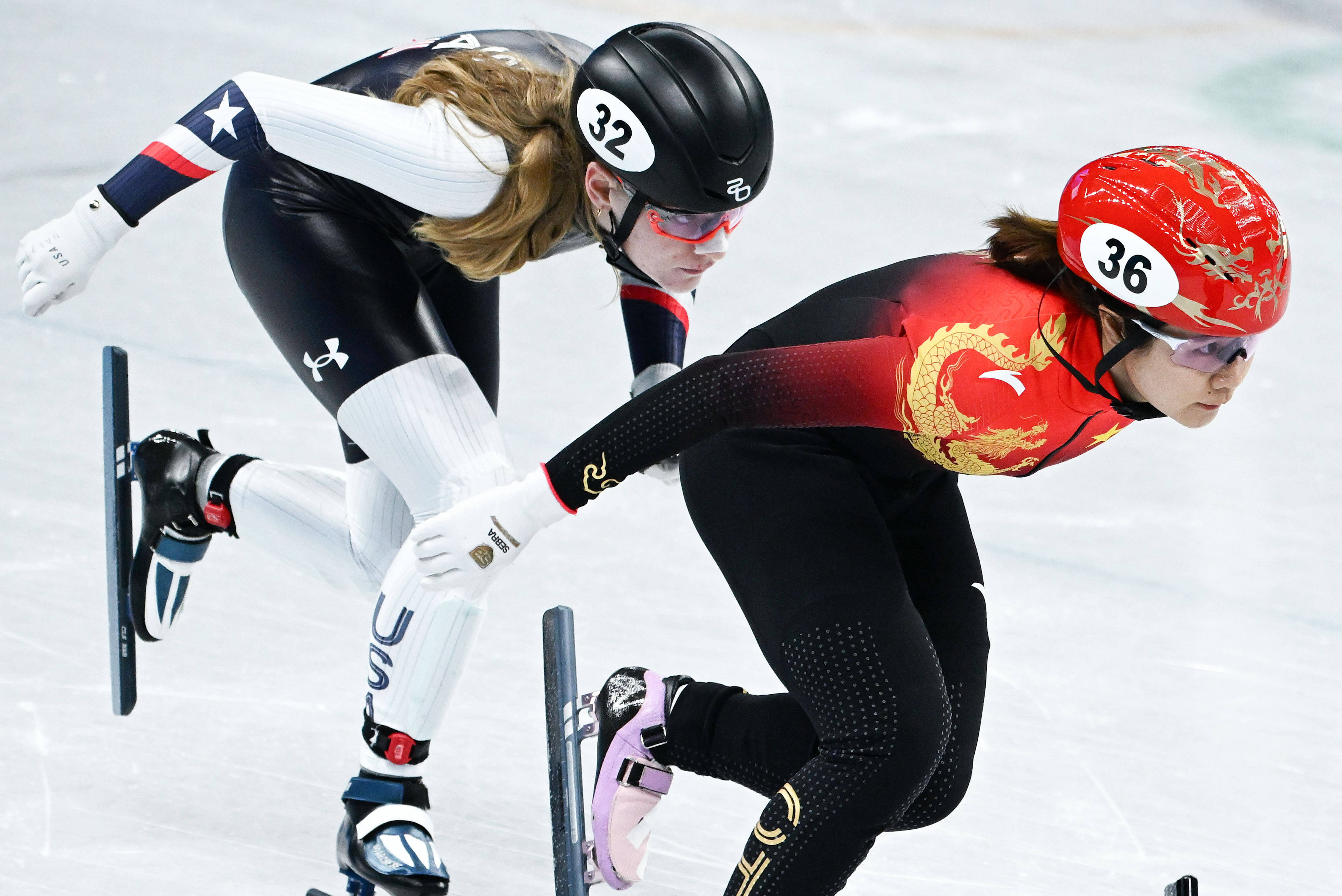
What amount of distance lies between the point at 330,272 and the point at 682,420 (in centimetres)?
94

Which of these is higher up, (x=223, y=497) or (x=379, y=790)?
(x=223, y=497)

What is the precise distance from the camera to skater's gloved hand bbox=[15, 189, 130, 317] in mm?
2832

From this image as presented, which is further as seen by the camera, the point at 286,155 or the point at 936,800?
the point at 286,155

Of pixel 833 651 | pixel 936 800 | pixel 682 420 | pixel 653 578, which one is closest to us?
pixel 682 420

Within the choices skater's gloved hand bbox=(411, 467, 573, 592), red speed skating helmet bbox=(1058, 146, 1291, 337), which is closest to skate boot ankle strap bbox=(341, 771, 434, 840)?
skater's gloved hand bbox=(411, 467, 573, 592)

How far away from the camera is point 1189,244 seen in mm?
2133

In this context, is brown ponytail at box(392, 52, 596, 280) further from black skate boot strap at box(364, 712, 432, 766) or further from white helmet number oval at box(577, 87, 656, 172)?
black skate boot strap at box(364, 712, 432, 766)

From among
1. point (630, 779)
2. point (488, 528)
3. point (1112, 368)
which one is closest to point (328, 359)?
point (488, 528)

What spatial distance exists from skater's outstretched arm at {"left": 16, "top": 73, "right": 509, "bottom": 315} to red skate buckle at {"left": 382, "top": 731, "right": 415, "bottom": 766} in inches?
35.5

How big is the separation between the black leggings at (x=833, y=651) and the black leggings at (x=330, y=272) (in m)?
0.59

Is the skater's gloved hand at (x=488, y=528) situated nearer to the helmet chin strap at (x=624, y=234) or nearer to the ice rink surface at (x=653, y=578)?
the helmet chin strap at (x=624, y=234)

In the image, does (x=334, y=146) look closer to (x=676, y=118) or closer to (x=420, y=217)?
(x=420, y=217)

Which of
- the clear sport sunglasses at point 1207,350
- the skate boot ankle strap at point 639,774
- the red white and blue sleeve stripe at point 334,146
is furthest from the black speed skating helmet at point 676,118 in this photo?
the skate boot ankle strap at point 639,774

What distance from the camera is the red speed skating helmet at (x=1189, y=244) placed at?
213 cm
